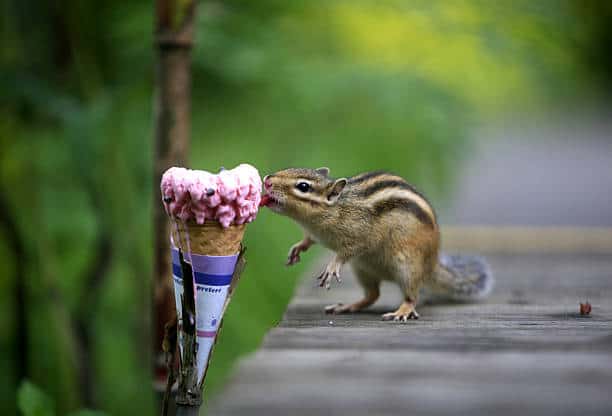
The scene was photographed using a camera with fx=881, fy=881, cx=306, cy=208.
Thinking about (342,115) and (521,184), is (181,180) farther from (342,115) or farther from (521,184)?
(521,184)

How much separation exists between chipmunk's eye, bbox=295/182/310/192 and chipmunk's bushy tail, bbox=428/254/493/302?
1.79 feet

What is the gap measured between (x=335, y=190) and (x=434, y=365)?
0.91 meters

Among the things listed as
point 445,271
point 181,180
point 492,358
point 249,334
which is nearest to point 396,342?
point 492,358

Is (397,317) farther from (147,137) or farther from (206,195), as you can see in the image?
(147,137)

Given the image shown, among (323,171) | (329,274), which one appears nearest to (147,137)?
(323,171)

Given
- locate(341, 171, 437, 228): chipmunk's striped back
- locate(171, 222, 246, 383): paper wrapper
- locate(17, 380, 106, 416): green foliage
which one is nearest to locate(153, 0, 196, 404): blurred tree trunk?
locate(17, 380, 106, 416): green foliage

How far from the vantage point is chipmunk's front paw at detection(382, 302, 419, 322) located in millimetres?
2422

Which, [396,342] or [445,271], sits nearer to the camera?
[396,342]

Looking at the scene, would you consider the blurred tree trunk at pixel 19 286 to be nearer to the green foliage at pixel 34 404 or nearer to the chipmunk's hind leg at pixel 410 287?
the green foliage at pixel 34 404

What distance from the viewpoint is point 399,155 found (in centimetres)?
424

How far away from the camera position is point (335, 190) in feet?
8.41

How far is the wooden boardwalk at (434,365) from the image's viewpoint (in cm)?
148

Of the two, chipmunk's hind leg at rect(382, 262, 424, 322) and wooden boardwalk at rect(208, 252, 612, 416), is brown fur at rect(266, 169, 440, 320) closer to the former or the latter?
chipmunk's hind leg at rect(382, 262, 424, 322)

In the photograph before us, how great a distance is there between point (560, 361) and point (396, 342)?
0.39 metres
